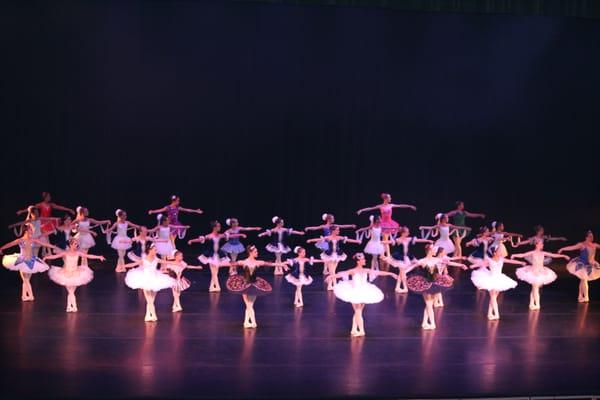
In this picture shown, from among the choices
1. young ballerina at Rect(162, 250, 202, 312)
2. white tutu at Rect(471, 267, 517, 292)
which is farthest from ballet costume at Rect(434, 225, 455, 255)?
young ballerina at Rect(162, 250, 202, 312)

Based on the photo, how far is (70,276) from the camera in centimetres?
1135

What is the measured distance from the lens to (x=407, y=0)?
54.6 feet

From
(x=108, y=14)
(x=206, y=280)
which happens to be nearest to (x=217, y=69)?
(x=108, y=14)

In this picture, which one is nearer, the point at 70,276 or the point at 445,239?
the point at 70,276

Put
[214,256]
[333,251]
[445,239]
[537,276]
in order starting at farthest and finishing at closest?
[445,239]
[333,251]
[214,256]
[537,276]

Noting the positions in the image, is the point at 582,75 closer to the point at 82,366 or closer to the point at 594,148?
the point at 594,148

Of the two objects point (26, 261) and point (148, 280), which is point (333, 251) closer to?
point (148, 280)

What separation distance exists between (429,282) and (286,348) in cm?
220

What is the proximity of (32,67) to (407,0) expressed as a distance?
7.73m

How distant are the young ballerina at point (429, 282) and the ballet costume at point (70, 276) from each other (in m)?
4.55

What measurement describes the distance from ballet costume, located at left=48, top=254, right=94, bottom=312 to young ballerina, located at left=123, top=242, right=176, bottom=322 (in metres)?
0.80

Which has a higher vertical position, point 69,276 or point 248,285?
point 69,276

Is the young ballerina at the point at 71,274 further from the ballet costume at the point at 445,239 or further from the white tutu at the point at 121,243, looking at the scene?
the ballet costume at the point at 445,239

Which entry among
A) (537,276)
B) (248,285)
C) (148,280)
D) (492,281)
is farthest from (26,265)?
(537,276)
